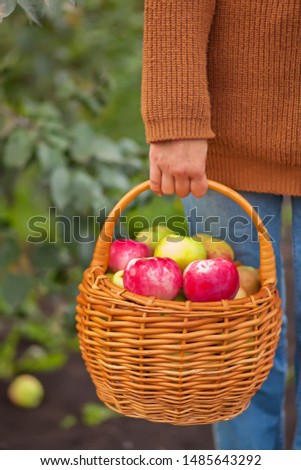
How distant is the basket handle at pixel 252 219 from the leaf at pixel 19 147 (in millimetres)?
690

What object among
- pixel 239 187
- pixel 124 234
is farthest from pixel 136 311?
pixel 124 234

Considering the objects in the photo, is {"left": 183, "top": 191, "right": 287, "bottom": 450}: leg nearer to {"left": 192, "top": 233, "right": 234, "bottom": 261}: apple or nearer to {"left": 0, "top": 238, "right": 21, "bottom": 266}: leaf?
{"left": 192, "top": 233, "right": 234, "bottom": 261}: apple

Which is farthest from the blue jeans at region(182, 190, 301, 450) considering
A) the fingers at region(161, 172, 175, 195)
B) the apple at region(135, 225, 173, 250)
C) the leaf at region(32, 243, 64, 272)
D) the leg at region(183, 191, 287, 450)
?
the leaf at region(32, 243, 64, 272)

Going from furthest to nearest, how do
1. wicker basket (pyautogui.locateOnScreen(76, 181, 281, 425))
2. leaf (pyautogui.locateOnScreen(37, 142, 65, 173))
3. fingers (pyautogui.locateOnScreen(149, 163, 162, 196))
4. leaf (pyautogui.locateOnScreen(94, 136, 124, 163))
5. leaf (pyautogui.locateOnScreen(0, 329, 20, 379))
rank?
leaf (pyautogui.locateOnScreen(0, 329, 20, 379)), leaf (pyautogui.locateOnScreen(94, 136, 124, 163)), leaf (pyautogui.locateOnScreen(37, 142, 65, 173)), fingers (pyautogui.locateOnScreen(149, 163, 162, 196)), wicker basket (pyautogui.locateOnScreen(76, 181, 281, 425))

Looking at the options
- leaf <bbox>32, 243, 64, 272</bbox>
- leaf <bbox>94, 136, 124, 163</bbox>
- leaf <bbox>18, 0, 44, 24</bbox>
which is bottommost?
leaf <bbox>32, 243, 64, 272</bbox>

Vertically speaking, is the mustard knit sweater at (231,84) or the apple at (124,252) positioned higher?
the mustard knit sweater at (231,84)

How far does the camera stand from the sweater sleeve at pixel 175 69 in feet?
4.51

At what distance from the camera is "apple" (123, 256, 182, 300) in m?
1.37

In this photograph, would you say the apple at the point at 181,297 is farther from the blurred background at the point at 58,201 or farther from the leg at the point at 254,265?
the blurred background at the point at 58,201

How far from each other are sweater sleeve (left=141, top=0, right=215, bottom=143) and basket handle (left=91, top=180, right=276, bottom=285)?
4.3 inches

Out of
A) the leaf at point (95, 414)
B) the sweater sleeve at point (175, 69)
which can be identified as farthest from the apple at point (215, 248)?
the leaf at point (95, 414)

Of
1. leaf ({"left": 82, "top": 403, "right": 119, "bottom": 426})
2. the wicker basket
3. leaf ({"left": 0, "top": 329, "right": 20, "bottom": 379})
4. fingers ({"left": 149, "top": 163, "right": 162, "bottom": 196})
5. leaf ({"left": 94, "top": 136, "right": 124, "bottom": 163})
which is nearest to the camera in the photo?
the wicker basket

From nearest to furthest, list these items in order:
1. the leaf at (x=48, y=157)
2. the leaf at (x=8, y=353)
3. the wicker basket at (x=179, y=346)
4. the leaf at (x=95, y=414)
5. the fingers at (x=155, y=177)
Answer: the wicker basket at (x=179, y=346) < the fingers at (x=155, y=177) < the leaf at (x=48, y=157) < the leaf at (x=95, y=414) < the leaf at (x=8, y=353)

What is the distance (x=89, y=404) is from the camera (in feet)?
8.01
